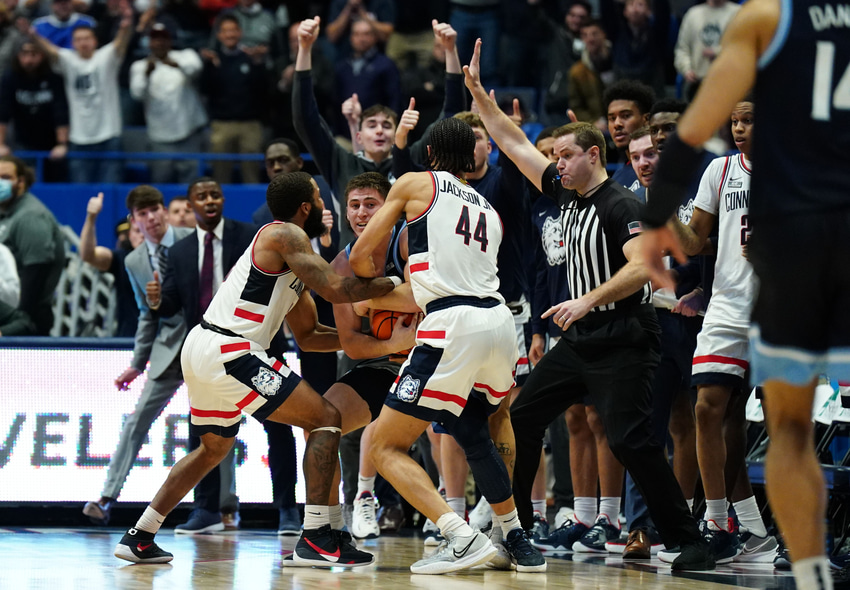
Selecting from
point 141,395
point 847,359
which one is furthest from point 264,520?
point 847,359

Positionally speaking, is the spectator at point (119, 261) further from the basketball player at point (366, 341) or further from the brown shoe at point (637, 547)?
the brown shoe at point (637, 547)

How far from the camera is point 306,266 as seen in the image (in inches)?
245

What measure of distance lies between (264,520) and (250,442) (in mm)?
634

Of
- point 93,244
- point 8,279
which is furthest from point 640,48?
point 8,279

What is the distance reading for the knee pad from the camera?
608 centimetres

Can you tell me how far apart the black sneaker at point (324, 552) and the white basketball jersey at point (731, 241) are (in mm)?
2462

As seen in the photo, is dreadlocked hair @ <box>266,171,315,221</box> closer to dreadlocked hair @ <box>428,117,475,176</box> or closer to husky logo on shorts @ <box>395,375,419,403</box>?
dreadlocked hair @ <box>428,117,475,176</box>

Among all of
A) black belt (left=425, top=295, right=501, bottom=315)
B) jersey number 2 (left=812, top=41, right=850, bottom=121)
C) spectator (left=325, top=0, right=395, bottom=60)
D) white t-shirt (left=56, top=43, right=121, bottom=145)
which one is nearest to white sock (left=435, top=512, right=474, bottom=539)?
black belt (left=425, top=295, right=501, bottom=315)

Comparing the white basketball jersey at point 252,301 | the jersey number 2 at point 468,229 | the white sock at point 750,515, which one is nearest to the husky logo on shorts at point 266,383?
the white basketball jersey at point 252,301

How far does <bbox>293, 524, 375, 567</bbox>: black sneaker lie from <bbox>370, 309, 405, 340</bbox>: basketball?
44.5 inches

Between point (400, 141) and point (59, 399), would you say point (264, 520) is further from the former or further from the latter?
point (400, 141)

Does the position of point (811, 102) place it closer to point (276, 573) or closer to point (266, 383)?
point (266, 383)

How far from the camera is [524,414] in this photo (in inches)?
260

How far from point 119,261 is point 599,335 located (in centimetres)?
568
